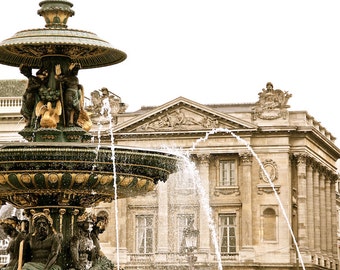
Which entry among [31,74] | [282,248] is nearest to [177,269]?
[282,248]

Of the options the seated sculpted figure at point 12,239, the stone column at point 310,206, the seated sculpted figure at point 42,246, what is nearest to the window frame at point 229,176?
the stone column at point 310,206

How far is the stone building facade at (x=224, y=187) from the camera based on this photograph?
77312mm

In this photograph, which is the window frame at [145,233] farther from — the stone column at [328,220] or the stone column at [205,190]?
the stone column at [328,220]

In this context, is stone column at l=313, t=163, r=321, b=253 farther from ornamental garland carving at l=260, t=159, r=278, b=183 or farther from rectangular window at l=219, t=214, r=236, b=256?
rectangular window at l=219, t=214, r=236, b=256

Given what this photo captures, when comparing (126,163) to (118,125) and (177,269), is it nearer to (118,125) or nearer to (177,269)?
(177,269)

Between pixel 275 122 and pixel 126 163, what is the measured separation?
63.5 metres

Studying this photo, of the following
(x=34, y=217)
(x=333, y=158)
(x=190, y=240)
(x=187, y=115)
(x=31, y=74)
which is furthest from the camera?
(x=333, y=158)

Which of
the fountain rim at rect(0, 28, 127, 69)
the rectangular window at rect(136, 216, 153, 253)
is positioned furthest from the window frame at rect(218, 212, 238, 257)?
the fountain rim at rect(0, 28, 127, 69)

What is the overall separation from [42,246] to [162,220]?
64312 millimetres

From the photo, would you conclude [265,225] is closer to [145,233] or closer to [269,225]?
[269,225]

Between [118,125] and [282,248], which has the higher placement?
[118,125]

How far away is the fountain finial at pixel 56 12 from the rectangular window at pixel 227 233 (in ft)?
205

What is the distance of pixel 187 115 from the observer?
3125 inches

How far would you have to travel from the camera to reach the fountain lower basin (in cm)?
1482
